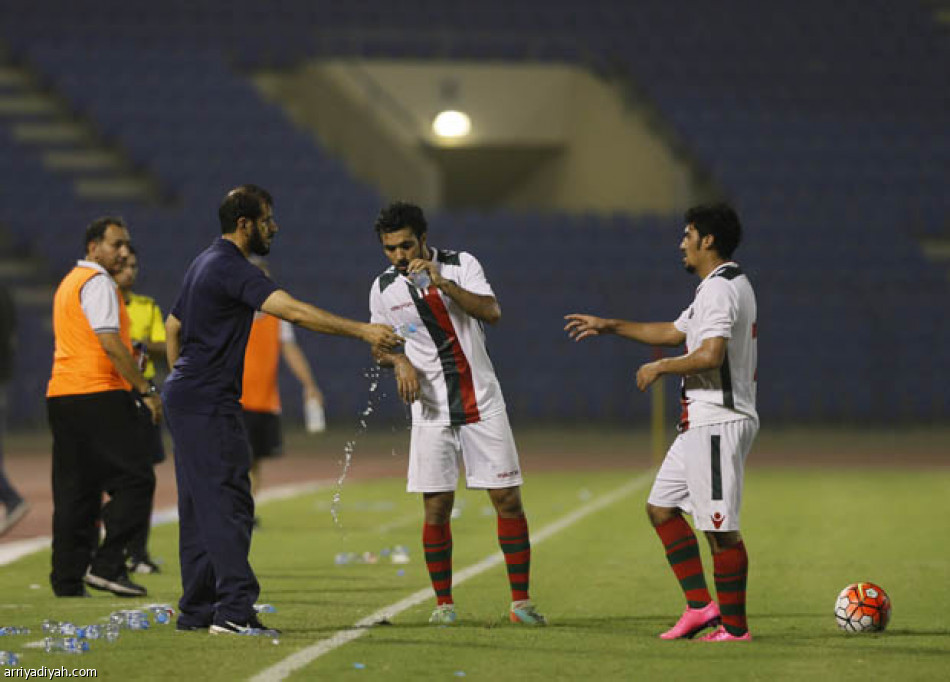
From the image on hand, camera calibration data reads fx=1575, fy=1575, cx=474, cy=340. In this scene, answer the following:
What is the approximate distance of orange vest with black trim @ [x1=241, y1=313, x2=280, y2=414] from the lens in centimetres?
1364

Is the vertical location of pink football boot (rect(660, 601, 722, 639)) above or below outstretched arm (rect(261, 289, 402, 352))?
below

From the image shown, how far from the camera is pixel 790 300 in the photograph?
28.4 m

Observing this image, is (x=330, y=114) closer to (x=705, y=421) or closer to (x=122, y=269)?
(x=122, y=269)

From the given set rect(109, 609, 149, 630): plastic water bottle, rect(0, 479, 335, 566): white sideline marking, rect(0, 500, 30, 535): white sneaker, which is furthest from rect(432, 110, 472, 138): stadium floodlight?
rect(109, 609, 149, 630): plastic water bottle

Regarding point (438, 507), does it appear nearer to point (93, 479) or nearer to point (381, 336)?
point (381, 336)

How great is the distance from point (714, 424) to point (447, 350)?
4.85ft

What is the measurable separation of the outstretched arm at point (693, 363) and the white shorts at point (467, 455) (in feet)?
3.58

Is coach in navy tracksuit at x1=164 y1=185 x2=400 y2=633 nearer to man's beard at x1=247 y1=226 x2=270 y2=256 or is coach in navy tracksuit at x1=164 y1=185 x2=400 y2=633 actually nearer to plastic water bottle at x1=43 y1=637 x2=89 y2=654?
man's beard at x1=247 y1=226 x2=270 y2=256

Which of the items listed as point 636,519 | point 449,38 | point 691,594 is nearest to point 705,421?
point 691,594

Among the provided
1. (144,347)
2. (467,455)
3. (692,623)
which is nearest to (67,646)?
(467,455)

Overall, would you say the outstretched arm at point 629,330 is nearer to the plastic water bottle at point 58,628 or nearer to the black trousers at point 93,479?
the plastic water bottle at point 58,628

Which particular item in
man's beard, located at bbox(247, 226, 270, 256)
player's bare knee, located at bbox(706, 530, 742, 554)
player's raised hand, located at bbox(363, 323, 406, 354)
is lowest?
player's bare knee, located at bbox(706, 530, 742, 554)

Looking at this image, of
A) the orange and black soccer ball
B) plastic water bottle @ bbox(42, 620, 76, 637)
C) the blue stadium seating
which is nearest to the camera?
plastic water bottle @ bbox(42, 620, 76, 637)

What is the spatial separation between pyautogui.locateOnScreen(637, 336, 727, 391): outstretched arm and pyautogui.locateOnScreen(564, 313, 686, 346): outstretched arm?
2.08 feet
